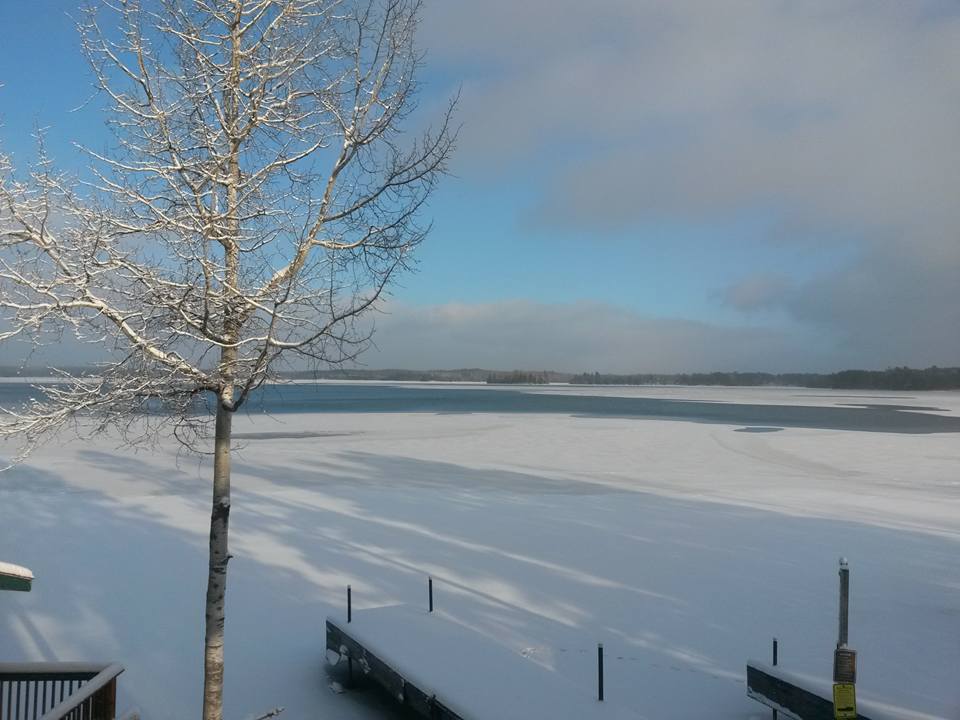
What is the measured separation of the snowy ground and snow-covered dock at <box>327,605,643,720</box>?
30cm

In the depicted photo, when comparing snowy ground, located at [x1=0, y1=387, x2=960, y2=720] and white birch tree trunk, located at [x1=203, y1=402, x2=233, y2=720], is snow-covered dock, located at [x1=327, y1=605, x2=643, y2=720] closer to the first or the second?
snowy ground, located at [x1=0, y1=387, x2=960, y2=720]

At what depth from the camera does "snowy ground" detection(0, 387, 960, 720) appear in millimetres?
8789

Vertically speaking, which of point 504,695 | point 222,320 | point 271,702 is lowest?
point 271,702

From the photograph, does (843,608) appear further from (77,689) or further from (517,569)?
(517,569)

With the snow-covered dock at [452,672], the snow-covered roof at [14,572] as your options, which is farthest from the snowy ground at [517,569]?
the snow-covered roof at [14,572]

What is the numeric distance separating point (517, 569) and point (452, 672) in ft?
17.6

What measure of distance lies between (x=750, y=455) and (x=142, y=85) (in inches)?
1190

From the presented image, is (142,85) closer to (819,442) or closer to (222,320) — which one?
(222,320)

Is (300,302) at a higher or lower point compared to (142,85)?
lower

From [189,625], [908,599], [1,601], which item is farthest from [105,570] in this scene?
[908,599]

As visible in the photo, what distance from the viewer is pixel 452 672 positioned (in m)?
7.78

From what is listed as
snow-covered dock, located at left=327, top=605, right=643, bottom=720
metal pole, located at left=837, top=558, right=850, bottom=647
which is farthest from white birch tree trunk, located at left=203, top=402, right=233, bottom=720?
metal pole, located at left=837, top=558, right=850, bottom=647

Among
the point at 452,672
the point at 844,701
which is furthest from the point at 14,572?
the point at 844,701

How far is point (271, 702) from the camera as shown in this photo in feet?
27.3
